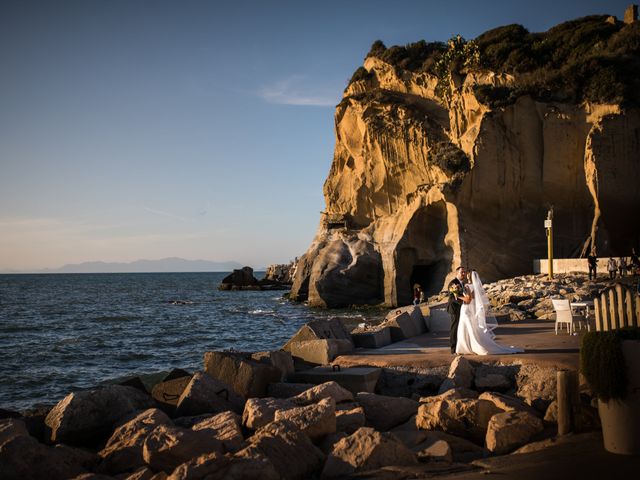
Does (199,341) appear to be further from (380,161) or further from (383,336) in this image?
(380,161)

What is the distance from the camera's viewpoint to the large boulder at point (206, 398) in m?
9.18

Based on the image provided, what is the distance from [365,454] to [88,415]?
4.33 m

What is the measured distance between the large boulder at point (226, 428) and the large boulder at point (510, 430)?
10.5ft

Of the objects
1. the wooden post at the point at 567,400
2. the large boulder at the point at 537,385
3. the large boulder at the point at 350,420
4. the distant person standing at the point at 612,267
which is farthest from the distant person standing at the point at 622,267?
the large boulder at the point at 350,420

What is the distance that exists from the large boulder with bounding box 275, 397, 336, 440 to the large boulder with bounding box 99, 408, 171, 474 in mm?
1673

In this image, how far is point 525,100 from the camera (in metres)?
40.1

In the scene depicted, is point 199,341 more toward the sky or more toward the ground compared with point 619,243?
more toward the ground

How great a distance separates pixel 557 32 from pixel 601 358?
148 ft

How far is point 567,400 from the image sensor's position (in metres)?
8.12

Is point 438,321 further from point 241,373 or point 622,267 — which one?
point 622,267

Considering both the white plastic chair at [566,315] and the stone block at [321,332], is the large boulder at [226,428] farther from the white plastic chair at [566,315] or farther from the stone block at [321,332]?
the white plastic chair at [566,315]

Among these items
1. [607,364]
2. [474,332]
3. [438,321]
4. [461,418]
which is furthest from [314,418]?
[438,321]

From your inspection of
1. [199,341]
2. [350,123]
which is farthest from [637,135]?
[199,341]

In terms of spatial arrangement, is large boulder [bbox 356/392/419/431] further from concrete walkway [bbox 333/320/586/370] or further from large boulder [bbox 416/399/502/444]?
concrete walkway [bbox 333/320/586/370]
